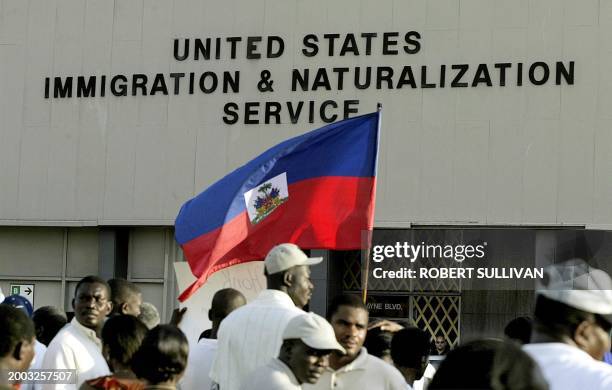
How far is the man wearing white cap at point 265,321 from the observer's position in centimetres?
677

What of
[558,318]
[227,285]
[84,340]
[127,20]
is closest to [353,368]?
[84,340]

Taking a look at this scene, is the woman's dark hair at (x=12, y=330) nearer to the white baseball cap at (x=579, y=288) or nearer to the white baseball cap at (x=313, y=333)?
the white baseball cap at (x=313, y=333)

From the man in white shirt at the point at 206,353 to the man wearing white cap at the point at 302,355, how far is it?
250 cm

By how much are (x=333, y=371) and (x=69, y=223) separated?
595 inches

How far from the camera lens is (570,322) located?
457 centimetres

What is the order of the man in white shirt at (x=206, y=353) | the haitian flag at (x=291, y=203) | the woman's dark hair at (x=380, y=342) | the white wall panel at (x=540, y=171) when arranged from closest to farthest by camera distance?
the man in white shirt at (x=206, y=353) < the woman's dark hair at (x=380, y=342) < the haitian flag at (x=291, y=203) < the white wall panel at (x=540, y=171)

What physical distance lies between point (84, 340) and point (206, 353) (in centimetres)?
106

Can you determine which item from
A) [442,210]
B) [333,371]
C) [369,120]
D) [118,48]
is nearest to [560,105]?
[442,210]

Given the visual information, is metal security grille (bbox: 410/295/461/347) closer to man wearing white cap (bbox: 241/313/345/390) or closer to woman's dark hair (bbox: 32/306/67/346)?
woman's dark hair (bbox: 32/306/67/346)

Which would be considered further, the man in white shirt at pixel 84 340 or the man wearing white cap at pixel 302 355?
the man in white shirt at pixel 84 340

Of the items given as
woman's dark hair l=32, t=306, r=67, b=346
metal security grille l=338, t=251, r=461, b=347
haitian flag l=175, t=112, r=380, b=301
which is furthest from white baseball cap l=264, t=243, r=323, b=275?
metal security grille l=338, t=251, r=461, b=347

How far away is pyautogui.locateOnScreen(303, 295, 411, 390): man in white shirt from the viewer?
22.1ft

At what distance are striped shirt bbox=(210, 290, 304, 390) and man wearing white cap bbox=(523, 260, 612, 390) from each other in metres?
2.26

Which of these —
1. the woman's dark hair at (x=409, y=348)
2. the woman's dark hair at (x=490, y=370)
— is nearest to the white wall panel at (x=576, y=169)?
the woman's dark hair at (x=409, y=348)
